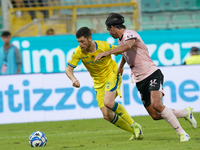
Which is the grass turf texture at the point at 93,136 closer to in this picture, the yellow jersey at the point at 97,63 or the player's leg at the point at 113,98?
the player's leg at the point at 113,98

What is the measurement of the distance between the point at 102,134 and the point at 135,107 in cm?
331

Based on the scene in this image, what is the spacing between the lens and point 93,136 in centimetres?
696

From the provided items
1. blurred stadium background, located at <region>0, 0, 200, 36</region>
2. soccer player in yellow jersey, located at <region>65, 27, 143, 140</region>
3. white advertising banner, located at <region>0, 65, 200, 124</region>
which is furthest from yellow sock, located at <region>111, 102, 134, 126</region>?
blurred stadium background, located at <region>0, 0, 200, 36</region>

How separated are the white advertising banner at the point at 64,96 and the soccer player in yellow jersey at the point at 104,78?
3.67 m

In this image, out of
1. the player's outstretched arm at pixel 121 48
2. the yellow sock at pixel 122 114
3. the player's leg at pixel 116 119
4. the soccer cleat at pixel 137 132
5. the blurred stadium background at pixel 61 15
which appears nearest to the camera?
the player's outstretched arm at pixel 121 48

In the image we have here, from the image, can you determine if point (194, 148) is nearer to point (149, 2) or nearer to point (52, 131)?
point (52, 131)

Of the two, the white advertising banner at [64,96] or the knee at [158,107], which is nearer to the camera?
→ the knee at [158,107]

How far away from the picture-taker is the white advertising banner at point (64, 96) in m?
10.1

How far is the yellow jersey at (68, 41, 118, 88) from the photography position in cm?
632

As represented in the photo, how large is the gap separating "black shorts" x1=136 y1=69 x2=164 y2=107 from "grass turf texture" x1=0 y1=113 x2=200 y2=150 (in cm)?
70

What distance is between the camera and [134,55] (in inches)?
224

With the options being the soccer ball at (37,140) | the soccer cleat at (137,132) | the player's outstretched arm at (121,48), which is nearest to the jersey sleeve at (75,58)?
the player's outstretched arm at (121,48)

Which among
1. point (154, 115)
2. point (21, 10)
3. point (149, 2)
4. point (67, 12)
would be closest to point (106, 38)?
point (67, 12)

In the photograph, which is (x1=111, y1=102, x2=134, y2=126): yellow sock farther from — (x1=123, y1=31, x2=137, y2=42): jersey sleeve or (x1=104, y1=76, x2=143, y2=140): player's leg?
(x1=123, y1=31, x2=137, y2=42): jersey sleeve
